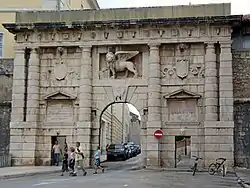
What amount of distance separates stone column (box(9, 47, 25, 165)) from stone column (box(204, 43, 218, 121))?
11.3 meters

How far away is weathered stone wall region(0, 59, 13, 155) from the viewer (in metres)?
31.7

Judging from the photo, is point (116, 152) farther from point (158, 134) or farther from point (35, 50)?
point (35, 50)

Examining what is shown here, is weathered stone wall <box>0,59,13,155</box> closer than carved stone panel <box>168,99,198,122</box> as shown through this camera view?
No

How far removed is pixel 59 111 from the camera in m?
31.0

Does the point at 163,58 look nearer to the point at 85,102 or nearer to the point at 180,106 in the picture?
the point at 180,106

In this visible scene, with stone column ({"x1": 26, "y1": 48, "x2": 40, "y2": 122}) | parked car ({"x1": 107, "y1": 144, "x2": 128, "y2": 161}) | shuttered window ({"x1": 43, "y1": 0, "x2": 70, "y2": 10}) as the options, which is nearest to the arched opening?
Result: parked car ({"x1": 107, "y1": 144, "x2": 128, "y2": 161})

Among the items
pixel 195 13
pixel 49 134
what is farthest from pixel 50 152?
pixel 195 13

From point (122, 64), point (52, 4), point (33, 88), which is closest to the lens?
point (122, 64)

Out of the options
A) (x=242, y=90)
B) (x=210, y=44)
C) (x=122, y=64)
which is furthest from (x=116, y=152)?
(x=210, y=44)

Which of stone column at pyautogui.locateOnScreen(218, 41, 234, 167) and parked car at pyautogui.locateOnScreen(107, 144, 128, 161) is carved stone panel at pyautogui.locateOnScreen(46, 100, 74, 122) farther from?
parked car at pyautogui.locateOnScreen(107, 144, 128, 161)

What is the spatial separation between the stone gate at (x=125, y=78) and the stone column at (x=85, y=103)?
60mm

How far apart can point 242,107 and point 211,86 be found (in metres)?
2.28

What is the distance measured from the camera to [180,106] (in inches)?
1172

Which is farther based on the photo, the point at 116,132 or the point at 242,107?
the point at 116,132
